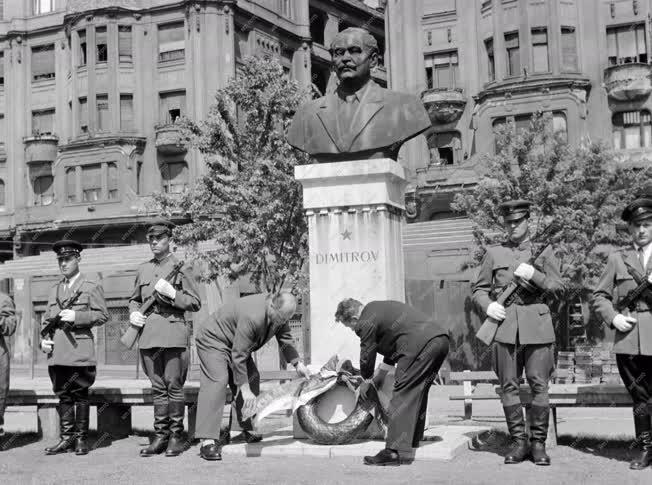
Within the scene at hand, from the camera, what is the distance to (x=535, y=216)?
88.1 ft

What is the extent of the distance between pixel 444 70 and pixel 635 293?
31499 mm

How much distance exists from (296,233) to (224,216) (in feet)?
6.76

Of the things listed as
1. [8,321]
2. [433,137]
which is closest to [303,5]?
[433,137]

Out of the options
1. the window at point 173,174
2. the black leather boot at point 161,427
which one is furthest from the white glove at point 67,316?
the window at point 173,174

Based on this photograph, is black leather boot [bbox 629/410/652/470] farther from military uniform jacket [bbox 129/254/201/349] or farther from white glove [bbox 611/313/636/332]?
military uniform jacket [bbox 129/254/201/349]

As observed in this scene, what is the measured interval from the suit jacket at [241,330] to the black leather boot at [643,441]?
10.9 ft

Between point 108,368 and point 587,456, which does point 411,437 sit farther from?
point 108,368

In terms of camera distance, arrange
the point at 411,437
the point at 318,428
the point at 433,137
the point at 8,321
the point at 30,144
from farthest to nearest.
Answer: the point at 30,144
the point at 433,137
the point at 8,321
the point at 318,428
the point at 411,437

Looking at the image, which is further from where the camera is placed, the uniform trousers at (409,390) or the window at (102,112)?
the window at (102,112)

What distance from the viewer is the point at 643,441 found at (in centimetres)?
830

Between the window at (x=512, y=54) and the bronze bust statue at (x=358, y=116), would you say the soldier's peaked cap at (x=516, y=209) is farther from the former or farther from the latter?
the window at (x=512, y=54)

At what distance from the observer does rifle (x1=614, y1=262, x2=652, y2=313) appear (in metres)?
8.29

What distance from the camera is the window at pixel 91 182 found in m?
44.2

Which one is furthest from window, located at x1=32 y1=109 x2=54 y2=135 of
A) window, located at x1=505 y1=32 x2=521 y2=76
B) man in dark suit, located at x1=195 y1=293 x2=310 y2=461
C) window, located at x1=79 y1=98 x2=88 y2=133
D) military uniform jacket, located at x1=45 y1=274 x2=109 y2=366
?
man in dark suit, located at x1=195 y1=293 x2=310 y2=461
